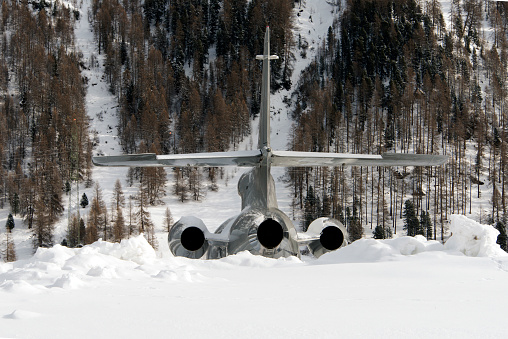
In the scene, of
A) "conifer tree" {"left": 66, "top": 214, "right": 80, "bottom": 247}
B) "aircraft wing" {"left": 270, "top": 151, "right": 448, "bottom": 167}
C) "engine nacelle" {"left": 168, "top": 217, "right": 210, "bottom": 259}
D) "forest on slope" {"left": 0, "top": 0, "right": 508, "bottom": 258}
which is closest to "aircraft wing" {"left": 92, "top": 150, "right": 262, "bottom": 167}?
"aircraft wing" {"left": 270, "top": 151, "right": 448, "bottom": 167}

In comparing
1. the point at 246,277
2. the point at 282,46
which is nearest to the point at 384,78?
the point at 282,46

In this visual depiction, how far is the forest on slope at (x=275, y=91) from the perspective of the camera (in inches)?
2281

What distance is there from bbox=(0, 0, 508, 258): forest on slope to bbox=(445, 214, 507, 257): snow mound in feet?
115

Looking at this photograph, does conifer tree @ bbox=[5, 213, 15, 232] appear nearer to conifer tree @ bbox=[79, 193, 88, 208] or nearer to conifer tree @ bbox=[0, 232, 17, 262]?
conifer tree @ bbox=[0, 232, 17, 262]

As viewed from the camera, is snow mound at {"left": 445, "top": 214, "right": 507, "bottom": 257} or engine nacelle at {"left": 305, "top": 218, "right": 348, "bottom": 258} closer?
snow mound at {"left": 445, "top": 214, "right": 507, "bottom": 257}

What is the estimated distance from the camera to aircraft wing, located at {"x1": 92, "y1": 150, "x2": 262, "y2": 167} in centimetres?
1059

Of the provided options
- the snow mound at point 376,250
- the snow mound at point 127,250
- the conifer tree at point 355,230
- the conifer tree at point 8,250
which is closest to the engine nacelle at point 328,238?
the snow mound at point 376,250

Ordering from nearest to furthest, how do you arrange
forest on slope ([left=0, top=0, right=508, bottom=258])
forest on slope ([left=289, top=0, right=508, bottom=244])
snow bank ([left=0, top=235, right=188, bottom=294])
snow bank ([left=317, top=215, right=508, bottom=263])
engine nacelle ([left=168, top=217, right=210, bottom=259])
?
snow bank ([left=0, top=235, right=188, bottom=294])
snow bank ([left=317, top=215, right=508, bottom=263])
engine nacelle ([left=168, top=217, right=210, bottom=259])
forest on slope ([left=289, top=0, right=508, bottom=244])
forest on slope ([left=0, top=0, right=508, bottom=258])

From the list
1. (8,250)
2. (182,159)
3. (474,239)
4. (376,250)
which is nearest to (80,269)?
(182,159)

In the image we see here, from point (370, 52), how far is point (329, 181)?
33766mm

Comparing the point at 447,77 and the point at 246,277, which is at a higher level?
the point at 447,77

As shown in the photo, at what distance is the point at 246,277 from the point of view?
9.45 metres

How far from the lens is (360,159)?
441 inches

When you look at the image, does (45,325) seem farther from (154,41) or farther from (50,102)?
(154,41)
